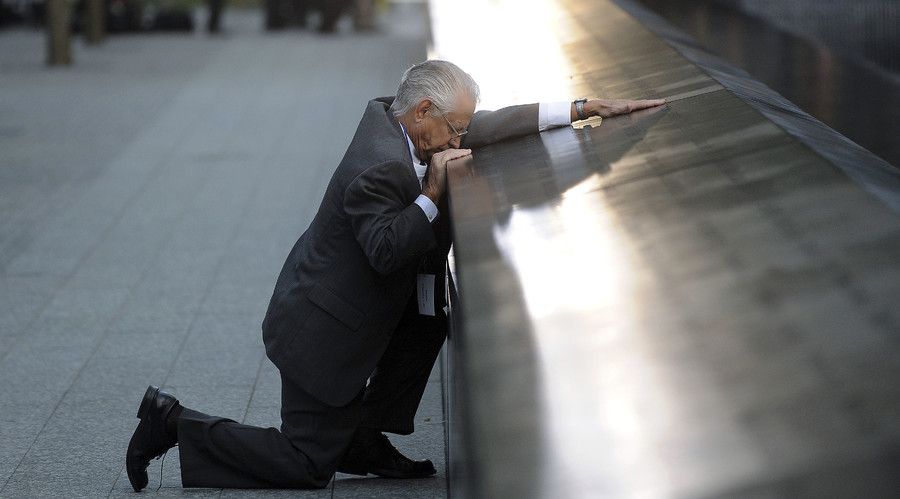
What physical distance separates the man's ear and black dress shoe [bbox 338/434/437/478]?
1.09 m

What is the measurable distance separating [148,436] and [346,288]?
852 mm

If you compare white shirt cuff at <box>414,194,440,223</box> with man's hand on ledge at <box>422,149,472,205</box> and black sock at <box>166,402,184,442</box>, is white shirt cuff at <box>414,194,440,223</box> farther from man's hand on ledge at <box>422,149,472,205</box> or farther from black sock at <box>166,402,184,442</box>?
black sock at <box>166,402,184,442</box>

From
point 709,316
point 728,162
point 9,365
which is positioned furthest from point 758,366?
point 9,365

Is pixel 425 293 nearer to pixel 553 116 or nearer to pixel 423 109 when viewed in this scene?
pixel 423 109

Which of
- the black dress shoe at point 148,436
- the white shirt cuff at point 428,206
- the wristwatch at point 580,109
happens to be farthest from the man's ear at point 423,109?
the black dress shoe at point 148,436

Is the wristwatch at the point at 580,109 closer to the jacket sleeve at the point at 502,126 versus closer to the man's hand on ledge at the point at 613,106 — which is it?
the man's hand on ledge at the point at 613,106

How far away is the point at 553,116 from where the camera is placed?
3.37 metres

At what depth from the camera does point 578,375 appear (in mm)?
1678

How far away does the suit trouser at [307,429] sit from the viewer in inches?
129

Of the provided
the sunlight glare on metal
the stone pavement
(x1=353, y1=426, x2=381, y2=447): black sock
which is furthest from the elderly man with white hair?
the sunlight glare on metal

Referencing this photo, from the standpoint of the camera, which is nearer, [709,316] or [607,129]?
[709,316]

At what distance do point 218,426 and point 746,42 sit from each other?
9480mm

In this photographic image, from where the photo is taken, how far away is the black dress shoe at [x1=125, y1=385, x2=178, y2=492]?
3369 mm

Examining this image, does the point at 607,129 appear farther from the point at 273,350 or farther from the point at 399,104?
the point at 273,350
